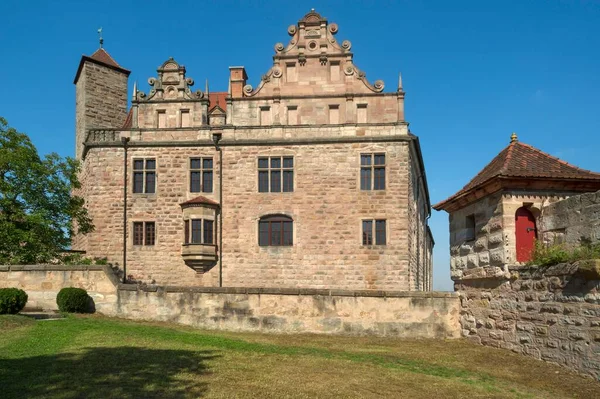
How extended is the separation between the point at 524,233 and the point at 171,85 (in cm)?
2165

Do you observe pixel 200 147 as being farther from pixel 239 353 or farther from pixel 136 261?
pixel 239 353

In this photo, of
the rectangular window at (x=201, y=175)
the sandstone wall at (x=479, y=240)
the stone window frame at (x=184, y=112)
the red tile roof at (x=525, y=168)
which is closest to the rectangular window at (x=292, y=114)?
the rectangular window at (x=201, y=175)

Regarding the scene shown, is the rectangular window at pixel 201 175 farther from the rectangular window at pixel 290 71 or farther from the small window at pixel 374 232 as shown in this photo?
the small window at pixel 374 232

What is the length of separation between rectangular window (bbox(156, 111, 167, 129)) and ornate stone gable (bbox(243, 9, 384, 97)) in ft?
14.6

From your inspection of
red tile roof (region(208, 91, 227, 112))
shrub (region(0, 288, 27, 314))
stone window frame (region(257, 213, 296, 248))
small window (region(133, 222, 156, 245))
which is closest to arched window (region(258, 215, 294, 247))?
stone window frame (region(257, 213, 296, 248))

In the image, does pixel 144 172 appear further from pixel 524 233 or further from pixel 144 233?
pixel 524 233

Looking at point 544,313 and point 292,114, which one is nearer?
point 544,313

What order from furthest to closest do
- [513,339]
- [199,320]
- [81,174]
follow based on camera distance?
[81,174], [199,320], [513,339]

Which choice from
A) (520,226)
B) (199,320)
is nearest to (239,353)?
(199,320)

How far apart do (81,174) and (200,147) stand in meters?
7.91

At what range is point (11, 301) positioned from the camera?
17.3m

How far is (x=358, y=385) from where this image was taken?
9.10 metres

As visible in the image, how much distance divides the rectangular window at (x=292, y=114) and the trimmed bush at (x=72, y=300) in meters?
13.6

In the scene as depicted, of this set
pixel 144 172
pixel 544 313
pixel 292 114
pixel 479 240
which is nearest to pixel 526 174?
pixel 479 240
